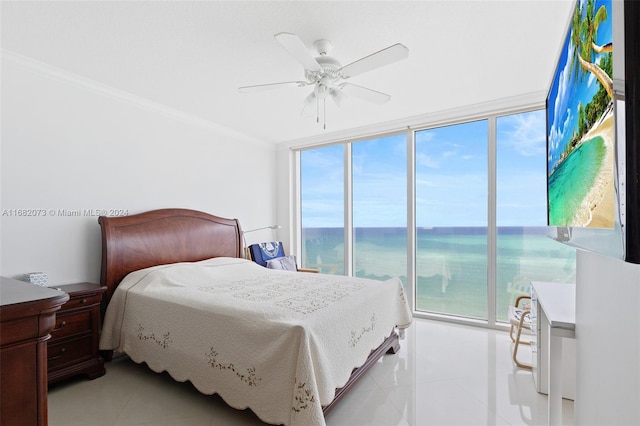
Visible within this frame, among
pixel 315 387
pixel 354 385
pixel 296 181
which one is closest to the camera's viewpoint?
pixel 315 387

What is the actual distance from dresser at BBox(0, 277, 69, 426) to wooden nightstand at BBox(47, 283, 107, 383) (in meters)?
1.83

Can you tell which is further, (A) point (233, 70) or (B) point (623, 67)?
(A) point (233, 70)

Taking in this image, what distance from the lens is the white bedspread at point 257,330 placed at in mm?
1677

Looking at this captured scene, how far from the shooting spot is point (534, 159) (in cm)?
336

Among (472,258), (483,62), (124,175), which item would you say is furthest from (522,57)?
(124,175)

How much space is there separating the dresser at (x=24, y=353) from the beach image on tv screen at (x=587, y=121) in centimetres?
140

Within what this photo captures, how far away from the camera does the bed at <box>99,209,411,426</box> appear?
5.55 ft

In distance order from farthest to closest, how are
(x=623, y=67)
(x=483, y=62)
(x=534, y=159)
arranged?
(x=534, y=159), (x=483, y=62), (x=623, y=67)

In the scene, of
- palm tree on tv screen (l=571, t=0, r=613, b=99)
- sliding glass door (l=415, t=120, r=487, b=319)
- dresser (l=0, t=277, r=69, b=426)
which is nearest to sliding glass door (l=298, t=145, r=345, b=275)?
sliding glass door (l=415, t=120, r=487, b=319)

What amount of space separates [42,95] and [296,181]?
326 centimetres

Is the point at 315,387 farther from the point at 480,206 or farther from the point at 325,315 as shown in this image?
the point at 480,206

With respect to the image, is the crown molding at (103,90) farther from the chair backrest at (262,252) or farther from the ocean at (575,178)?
the ocean at (575,178)

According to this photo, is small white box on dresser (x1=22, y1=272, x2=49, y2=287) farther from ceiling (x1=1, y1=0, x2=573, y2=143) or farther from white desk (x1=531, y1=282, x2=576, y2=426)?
white desk (x1=531, y1=282, x2=576, y2=426)

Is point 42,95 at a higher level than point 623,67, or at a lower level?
higher
